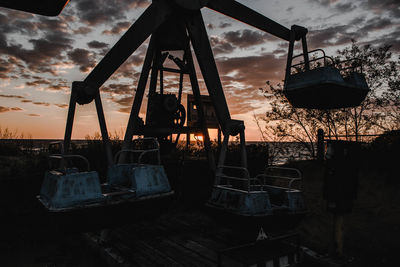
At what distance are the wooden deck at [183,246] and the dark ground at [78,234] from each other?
0.84m

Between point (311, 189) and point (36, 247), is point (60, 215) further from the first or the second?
point (311, 189)

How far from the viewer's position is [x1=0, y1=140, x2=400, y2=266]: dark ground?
6945mm

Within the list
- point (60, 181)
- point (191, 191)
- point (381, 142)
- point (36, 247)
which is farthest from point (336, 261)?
point (381, 142)

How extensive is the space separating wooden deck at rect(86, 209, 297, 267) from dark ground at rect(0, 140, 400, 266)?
0.84m

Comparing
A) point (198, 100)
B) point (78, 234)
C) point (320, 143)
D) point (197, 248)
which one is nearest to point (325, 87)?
point (198, 100)

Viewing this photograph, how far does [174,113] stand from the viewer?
9.06 metres

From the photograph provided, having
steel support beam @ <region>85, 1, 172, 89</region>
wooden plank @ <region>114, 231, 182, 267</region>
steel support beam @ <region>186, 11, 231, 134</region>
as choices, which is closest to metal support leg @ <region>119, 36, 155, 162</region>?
steel support beam @ <region>85, 1, 172, 89</region>

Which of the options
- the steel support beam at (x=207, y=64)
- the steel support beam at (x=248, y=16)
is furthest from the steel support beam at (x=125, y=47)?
the steel support beam at (x=248, y=16)

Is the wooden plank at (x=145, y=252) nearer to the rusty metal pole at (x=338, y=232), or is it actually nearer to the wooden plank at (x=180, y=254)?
the wooden plank at (x=180, y=254)

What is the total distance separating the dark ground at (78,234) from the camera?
6945 millimetres

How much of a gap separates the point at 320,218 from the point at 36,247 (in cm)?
917

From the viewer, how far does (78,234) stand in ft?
20.9

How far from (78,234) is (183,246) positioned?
242 centimetres

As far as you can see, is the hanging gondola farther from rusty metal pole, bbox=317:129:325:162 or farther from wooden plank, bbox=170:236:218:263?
rusty metal pole, bbox=317:129:325:162
